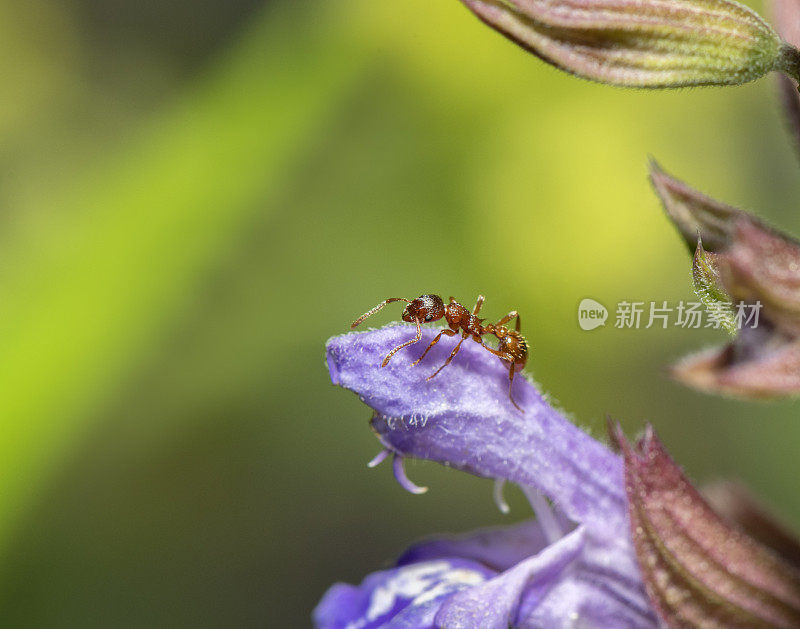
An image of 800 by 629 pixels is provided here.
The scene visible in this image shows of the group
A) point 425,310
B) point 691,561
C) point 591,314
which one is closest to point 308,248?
point 591,314

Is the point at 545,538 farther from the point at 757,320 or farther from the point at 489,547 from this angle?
the point at 757,320

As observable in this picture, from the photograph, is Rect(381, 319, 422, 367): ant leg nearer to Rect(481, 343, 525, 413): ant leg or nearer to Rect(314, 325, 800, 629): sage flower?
Rect(314, 325, 800, 629): sage flower

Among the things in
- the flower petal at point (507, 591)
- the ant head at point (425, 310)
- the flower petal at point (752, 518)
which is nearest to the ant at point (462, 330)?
the ant head at point (425, 310)

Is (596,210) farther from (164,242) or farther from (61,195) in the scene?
(61,195)

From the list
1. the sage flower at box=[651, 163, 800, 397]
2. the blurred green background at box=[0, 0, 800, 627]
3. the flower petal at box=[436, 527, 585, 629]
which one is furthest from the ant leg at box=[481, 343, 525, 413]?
the blurred green background at box=[0, 0, 800, 627]

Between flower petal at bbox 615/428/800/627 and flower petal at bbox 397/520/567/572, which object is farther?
flower petal at bbox 397/520/567/572
